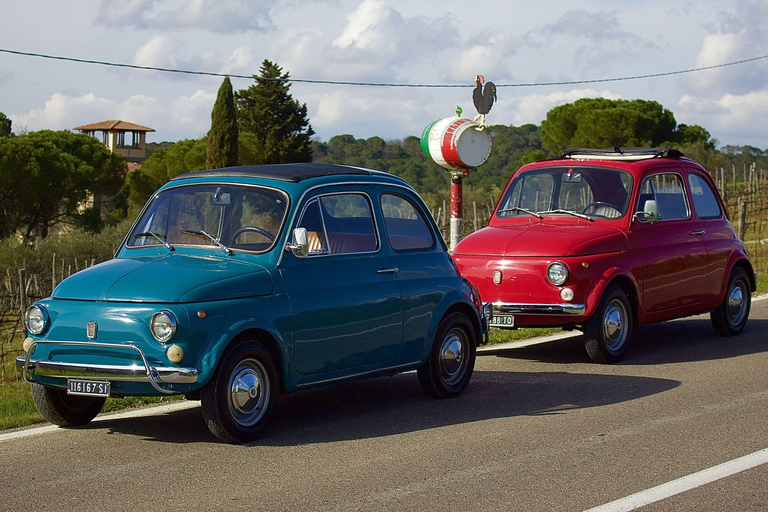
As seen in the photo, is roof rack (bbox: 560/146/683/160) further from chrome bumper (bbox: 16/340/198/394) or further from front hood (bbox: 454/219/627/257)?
chrome bumper (bbox: 16/340/198/394)

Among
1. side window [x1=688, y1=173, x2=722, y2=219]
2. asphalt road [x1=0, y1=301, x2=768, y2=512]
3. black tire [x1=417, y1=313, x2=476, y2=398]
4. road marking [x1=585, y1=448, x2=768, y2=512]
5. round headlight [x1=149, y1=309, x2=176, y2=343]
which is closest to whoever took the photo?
road marking [x1=585, y1=448, x2=768, y2=512]

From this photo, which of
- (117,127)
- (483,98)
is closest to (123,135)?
(117,127)

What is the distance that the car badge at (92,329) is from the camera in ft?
20.4

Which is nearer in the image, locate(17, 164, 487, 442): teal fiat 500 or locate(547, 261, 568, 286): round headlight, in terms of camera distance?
locate(17, 164, 487, 442): teal fiat 500

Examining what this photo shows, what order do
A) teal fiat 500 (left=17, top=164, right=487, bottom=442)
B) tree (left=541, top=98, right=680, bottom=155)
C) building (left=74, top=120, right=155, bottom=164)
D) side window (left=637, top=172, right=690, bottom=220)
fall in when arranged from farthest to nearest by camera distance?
building (left=74, top=120, right=155, bottom=164)
tree (left=541, top=98, right=680, bottom=155)
side window (left=637, top=172, right=690, bottom=220)
teal fiat 500 (left=17, top=164, right=487, bottom=442)

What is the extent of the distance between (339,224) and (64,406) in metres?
2.41

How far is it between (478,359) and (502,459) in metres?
4.32

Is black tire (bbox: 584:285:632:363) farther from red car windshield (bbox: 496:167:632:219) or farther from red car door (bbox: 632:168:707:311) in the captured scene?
red car windshield (bbox: 496:167:632:219)

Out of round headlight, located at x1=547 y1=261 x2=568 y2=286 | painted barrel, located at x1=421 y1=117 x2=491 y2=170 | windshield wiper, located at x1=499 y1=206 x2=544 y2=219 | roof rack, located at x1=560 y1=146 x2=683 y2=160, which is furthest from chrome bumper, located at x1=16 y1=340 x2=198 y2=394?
painted barrel, located at x1=421 y1=117 x2=491 y2=170

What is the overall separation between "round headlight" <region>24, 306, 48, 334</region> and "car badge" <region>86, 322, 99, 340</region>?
1.37ft

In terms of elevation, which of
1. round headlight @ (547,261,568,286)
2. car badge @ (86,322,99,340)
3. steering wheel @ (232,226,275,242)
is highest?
steering wheel @ (232,226,275,242)

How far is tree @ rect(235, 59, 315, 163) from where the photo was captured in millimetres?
67000

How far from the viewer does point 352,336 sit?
23.5 feet

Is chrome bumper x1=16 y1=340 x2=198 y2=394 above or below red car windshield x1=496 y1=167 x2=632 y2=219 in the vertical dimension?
below
